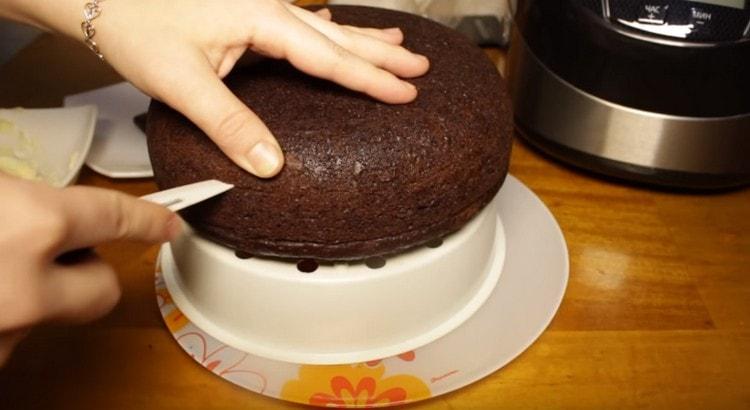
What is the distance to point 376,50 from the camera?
2.05 feet

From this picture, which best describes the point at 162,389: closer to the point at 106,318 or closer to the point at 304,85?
the point at 106,318

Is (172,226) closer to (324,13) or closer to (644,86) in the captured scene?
(324,13)

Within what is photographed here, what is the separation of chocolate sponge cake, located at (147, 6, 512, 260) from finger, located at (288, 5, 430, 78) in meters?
0.01

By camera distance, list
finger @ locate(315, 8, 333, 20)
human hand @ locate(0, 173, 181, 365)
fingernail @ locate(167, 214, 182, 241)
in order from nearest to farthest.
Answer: human hand @ locate(0, 173, 181, 365) < fingernail @ locate(167, 214, 182, 241) < finger @ locate(315, 8, 333, 20)

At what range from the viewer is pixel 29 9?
26.8 inches

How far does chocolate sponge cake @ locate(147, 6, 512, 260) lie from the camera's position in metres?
0.56

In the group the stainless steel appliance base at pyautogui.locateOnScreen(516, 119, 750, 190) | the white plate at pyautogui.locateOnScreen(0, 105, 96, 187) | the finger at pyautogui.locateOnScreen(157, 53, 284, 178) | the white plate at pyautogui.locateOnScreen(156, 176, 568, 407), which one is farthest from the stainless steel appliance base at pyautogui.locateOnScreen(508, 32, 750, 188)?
the white plate at pyautogui.locateOnScreen(0, 105, 96, 187)

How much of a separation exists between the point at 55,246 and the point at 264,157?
0.61 ft

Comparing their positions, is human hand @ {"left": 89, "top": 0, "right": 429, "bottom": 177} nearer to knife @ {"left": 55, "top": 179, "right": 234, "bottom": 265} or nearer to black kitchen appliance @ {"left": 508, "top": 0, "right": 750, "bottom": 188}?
knife @ {"left": 55, "top": 179, "right": 234, "bottom": 265}

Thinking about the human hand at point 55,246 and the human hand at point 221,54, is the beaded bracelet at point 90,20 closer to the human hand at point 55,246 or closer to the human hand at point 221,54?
the human hand at point 221,54

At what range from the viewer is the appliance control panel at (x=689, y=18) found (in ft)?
2.34

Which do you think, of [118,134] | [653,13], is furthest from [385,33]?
[118,134]

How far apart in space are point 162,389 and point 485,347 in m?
0.26

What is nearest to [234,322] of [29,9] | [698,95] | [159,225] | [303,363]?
[303,363]
